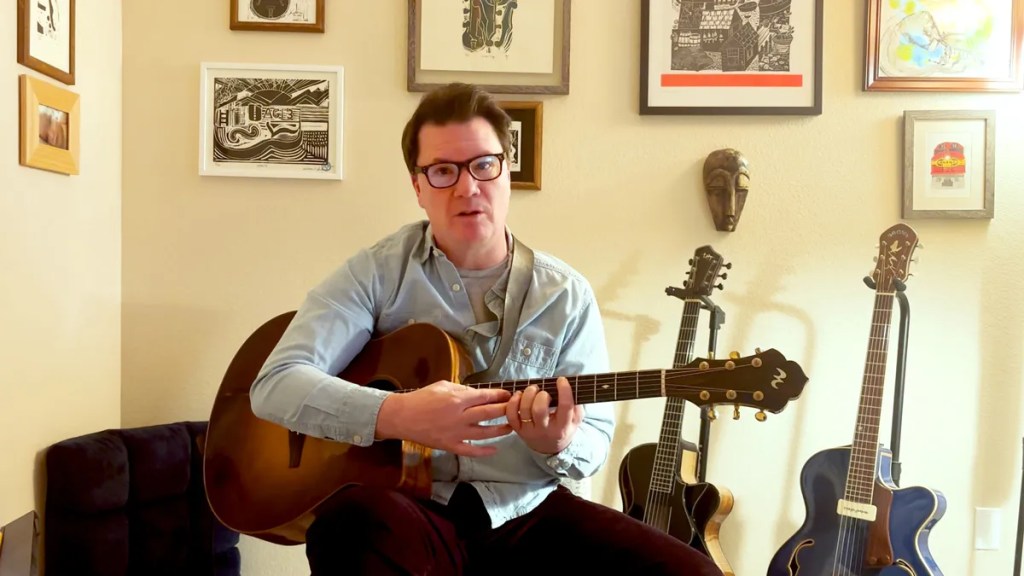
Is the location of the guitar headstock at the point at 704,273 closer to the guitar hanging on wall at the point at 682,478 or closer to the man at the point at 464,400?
the guitar hanging on wall at the point at 682,478

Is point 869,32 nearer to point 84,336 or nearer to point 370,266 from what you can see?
point 370,266

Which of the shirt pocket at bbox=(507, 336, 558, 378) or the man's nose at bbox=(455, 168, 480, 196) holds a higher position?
the man's nose at bbox=(455, 168, 480, 196)

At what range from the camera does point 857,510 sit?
1858 millimetres

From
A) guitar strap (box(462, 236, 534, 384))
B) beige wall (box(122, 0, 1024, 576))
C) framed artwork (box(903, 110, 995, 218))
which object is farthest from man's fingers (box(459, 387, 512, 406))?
framed artwork (box(903, 110, 995, 218))

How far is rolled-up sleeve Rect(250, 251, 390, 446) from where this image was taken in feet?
4.87

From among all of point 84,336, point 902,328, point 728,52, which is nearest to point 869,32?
point 728,52

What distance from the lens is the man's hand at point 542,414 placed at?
1389mm

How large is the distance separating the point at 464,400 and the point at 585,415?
0.32 m

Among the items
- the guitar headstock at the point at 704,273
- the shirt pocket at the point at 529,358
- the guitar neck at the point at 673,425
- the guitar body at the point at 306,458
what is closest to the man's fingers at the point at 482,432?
the guitar body at the point at 306,458

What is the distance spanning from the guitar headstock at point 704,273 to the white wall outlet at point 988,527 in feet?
3.22

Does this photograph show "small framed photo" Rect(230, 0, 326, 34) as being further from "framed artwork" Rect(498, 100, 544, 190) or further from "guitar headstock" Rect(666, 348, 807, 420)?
"guitar headstock" Rect(666, 348, 807, 420)

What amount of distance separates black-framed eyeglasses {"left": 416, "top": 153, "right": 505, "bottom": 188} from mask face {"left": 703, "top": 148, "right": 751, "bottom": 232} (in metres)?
0.79

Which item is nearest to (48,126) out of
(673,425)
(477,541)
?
(477,541)

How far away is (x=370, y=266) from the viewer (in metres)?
1.71
